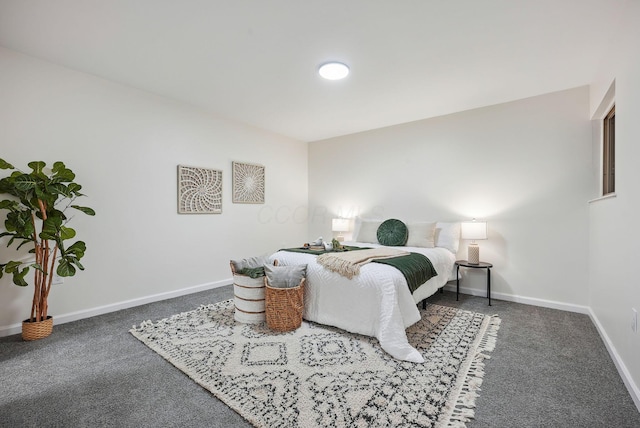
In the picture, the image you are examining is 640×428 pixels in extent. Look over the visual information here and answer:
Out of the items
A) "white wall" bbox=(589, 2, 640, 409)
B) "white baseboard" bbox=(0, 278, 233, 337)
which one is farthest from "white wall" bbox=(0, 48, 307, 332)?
"white wall" bbox=(589, 2, 640, 409)

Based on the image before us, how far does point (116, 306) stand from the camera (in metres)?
3.17

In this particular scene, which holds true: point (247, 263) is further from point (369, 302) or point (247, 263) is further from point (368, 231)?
point (368, 231)

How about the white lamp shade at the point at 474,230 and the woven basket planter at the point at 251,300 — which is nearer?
the woven basket planter at the point at 251,300

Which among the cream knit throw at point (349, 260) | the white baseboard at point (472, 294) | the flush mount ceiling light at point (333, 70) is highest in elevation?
the flush mount ceiling light at point (333, 70)

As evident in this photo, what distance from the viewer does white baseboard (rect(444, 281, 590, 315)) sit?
10.4 ft

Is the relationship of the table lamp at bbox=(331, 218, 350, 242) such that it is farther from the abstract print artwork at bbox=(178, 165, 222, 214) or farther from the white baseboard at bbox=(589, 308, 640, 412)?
the white baseboard at bbox=(589, 308, 640, 412)

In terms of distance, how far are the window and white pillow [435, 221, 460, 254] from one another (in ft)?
4.82

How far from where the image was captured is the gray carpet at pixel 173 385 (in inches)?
60.4

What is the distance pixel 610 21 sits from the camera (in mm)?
2086

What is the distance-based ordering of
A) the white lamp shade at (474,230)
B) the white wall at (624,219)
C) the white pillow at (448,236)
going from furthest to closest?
the white pillow at (448,236)
the white lamp shade at (474,230)
the white wall at (624,219)

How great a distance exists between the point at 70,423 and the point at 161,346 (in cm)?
81

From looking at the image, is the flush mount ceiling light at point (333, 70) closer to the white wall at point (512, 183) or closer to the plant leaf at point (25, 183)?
the white wall at point (512, 183)

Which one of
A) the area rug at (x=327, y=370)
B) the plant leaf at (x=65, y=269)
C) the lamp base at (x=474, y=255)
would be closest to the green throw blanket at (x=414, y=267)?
the area rug at (x=327, y=370)

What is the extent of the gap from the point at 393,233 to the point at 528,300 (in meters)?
1.73
